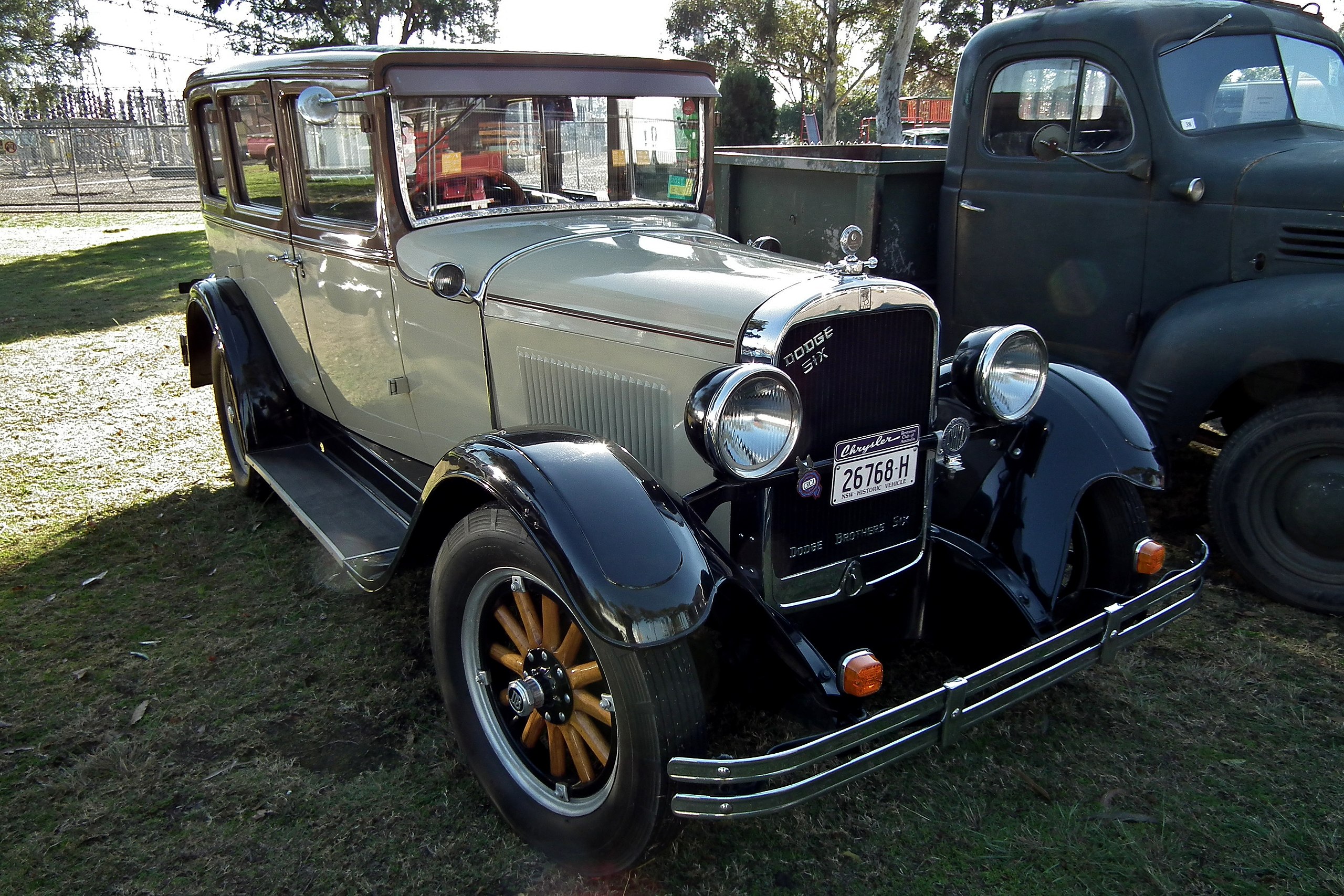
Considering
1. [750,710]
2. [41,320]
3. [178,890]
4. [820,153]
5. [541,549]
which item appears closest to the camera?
[541,549]

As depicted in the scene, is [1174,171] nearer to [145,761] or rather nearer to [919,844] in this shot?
[919,844]

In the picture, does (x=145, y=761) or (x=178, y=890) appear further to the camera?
(x=145, y=761)

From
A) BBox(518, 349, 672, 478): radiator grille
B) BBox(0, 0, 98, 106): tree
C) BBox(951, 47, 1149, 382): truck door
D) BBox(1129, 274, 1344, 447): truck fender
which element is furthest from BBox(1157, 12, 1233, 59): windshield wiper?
BBox(0, 0, 98, 106): tree

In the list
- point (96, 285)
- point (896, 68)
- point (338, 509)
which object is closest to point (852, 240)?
point (338, 509)

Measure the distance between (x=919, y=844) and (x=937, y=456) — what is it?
100 cm

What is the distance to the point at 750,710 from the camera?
2717mm

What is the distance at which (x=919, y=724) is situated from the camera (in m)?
2.12

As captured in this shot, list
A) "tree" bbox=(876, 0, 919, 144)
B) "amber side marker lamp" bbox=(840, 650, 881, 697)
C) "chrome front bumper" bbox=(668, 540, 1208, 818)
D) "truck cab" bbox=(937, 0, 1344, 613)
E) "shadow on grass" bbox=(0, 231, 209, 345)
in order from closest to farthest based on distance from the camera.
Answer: "chrome front bumper" bbox=(668, 540, 1208, 818) < "amber side marker lamp" bbox=(840, 650, 881, 697) < "truck cab" bbox=(937, 0, 1344, 613) < "shadow on grass" bbox=(0, 231, 209, 345) < "tree" bbox=(876, 0, 919, 144)

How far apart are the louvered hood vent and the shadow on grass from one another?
8433 millimetres

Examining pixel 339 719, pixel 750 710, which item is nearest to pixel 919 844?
pixel 750 710

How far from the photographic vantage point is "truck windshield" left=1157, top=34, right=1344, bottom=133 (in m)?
4.06

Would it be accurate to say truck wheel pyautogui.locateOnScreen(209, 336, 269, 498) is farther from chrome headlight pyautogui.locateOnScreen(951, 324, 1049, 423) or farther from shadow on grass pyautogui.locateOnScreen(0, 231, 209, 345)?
shadow on grass pyautogui.locateOnScreen(0, 231, 209, 345)

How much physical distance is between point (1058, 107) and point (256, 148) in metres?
3.54

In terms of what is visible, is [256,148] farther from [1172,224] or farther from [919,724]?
[1172,224]
